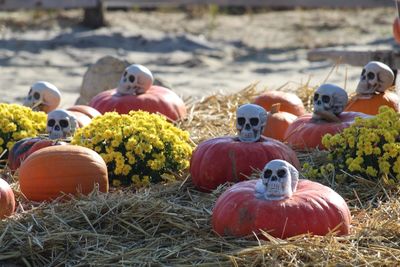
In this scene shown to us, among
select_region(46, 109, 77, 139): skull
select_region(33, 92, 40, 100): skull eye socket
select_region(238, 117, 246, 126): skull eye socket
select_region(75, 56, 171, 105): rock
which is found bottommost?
select_region(75, 56, 171, 105): rock

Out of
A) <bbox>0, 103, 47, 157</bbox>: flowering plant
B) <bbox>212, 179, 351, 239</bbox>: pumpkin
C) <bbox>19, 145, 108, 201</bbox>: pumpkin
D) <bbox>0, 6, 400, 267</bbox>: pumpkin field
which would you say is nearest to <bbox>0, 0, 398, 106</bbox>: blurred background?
<bbox>0, 6, 400, 267</bbox>: pumpkin field

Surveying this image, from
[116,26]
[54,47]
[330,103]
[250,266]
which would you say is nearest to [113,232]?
[250,266]

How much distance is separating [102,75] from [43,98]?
1.51 m

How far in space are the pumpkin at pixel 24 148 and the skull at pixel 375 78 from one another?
2.09 meters

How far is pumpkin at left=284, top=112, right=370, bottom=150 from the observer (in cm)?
588

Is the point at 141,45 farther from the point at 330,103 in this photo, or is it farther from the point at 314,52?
the point at 330,103

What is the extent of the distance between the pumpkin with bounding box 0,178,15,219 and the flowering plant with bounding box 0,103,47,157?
4.46ft

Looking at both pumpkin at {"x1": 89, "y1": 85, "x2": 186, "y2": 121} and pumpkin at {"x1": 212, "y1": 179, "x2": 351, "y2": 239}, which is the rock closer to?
pumpkin at {"x1": 89, "y1": 85, "x2": 186, "y2": 121}

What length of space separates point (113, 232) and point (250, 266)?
32.3 inches

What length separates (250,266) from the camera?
13.2 feet

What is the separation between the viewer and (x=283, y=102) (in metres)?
6.91

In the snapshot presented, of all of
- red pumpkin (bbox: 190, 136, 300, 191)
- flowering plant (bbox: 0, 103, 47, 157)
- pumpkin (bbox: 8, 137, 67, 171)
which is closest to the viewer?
red pumpkin (bbox: 190, 136, 300, 191)

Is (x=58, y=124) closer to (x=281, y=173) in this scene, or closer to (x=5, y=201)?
(x=5, y=201)

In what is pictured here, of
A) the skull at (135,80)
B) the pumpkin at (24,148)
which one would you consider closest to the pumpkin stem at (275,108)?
the skull at (135,80)
